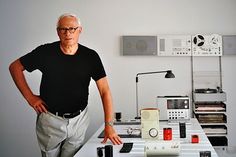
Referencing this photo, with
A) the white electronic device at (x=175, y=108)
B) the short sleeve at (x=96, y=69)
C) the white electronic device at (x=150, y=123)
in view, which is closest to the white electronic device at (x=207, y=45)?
the white electronic device at (x=175, y=108)

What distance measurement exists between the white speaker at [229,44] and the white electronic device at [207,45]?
61 millimetres

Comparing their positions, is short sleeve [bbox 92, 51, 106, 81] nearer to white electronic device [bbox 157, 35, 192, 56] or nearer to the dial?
the dial

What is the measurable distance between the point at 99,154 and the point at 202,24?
270 centimetres

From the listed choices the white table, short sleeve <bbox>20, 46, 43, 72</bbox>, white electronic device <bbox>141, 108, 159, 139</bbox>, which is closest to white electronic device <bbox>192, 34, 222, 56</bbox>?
the white table

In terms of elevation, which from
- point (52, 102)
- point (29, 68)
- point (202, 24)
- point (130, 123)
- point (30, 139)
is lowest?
point (30, 139)

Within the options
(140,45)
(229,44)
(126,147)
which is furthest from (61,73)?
(229,44)

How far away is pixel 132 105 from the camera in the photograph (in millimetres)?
4215

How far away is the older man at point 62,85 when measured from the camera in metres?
2.23

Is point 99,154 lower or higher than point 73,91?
lower

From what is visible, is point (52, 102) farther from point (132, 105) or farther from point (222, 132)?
point (222, 132)

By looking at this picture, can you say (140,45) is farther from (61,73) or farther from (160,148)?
(160,148)

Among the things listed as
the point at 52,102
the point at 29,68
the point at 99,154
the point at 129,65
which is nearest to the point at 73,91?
the point at 52,102

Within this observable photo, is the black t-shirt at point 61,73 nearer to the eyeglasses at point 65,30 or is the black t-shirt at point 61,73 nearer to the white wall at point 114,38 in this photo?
the eyeglasses at point 65,30

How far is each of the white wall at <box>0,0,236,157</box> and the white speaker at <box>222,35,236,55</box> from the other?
0.12m
